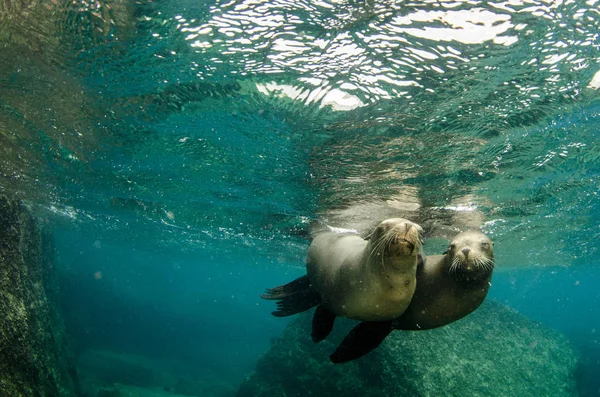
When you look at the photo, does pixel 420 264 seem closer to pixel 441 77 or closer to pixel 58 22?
pixel 441 77

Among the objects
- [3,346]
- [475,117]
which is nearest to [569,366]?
[475,117]

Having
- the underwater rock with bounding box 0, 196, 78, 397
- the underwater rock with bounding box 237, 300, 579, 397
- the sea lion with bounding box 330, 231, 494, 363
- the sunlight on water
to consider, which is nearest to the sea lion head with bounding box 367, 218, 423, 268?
the sea lion with bounding box 330, 231, 494, 363

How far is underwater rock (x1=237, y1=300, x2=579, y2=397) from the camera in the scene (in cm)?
920

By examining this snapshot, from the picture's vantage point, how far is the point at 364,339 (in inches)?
174

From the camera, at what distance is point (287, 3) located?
411 cm

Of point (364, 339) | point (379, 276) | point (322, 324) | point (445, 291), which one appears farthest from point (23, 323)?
point (445, 291)

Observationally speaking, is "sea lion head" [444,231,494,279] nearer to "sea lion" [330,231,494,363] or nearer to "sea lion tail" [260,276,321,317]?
"sea lion" [330,231,494,363]

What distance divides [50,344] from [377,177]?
10.6 m

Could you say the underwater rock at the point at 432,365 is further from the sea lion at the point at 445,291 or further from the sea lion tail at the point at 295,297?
the sea lion at the point at 445,291

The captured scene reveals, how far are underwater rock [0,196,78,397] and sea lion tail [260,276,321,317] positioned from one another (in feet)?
17.3

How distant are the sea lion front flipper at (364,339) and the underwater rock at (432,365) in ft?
18.2

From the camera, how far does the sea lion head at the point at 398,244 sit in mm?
3402

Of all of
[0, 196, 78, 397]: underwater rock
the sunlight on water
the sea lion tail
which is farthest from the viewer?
[0, 196, 78, 397]: underwater rock

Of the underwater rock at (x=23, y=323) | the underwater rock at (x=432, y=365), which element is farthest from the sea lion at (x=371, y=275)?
the underwater rock at (x=23, y=323)
